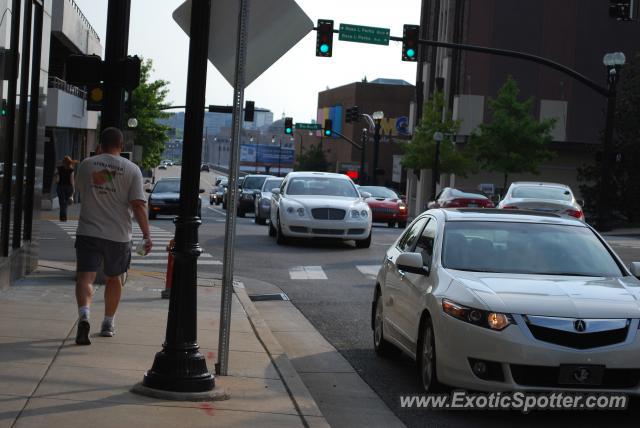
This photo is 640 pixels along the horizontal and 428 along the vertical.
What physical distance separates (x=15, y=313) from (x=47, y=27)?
598 cm

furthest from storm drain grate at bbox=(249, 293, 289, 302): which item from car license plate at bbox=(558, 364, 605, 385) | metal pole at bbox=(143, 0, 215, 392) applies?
car license plate at bbox=(558, 364, 605, 385)

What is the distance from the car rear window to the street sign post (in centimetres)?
682

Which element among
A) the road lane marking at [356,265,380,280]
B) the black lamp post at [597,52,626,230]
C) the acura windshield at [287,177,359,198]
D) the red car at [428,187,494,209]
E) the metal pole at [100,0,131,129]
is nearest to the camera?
the metal pole at [100,0,131,129]

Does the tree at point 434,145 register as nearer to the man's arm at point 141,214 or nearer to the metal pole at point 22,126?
the metal pole at point 22,126

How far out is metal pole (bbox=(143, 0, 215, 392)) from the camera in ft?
24.9

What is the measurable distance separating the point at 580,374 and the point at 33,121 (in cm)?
952

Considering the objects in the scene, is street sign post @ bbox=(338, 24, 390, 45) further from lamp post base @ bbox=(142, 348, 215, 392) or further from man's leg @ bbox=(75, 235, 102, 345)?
lamp post base @ bbox=(142, 348, 215, 392)

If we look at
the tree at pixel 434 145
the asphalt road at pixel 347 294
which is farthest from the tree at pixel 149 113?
the asphalt road at pixel 347 294

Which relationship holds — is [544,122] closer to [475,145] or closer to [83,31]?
[475,145]

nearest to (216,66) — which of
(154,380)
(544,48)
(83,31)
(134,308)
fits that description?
(154,380)

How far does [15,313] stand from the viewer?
11.0m

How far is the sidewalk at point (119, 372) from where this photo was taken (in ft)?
22.5

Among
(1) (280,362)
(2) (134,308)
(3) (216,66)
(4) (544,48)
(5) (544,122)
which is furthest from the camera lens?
(4) (544,48)

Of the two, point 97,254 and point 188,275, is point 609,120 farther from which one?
point 188,275
